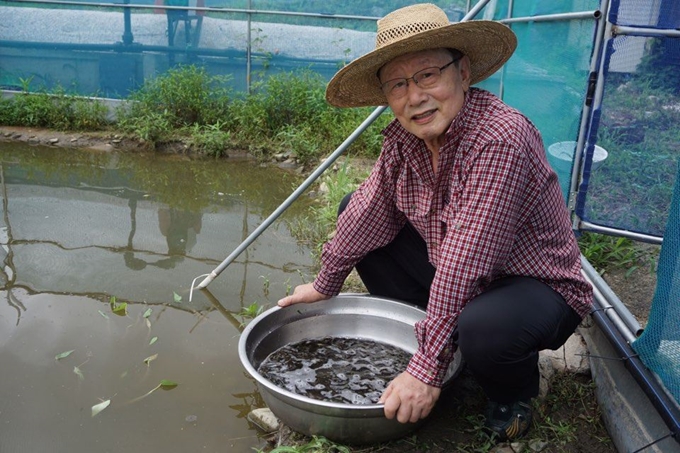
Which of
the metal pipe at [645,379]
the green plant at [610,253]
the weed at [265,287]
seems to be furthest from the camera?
the weed at [265,287]

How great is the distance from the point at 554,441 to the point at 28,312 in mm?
Result: 2281

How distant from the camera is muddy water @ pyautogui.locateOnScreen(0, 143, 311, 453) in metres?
2.16

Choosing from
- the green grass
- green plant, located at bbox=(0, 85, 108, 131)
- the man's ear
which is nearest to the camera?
the man's ear

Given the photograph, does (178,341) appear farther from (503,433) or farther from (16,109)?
(16,109)

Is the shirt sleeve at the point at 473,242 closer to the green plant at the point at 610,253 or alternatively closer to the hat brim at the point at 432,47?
the hat brim at the point at 432,47

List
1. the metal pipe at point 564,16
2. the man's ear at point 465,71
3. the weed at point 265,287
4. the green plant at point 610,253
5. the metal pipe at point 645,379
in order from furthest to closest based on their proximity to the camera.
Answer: the weed at point 265,287, the green plant at point 610,253, the metal pipe at point 564,16, the man's ear at point 465,71, the metal pipe at point 645,379

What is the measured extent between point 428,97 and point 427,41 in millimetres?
155

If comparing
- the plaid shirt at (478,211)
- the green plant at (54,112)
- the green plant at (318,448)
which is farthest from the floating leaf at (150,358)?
the green plant at (54,112)

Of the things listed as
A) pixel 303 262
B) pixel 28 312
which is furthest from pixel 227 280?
pixel 28 312

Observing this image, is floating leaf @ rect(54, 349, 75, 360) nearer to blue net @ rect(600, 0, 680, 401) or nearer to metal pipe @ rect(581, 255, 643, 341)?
metal pipe @ rect(581, 255, 643, 341)

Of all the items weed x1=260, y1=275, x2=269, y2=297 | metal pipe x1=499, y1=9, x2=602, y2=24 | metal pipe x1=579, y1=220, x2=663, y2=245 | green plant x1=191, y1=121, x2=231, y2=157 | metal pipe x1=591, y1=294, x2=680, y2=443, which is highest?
metal pipe x1=499, y1=9, x2=602, y2=24

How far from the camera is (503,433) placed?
6.12ft

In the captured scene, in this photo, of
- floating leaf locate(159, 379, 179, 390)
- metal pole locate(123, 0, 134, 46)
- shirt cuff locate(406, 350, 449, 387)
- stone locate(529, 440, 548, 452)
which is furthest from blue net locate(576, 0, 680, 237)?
Result: metal pole locate(123, 0, 134, 46)

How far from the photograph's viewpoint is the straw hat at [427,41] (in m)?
1.72
